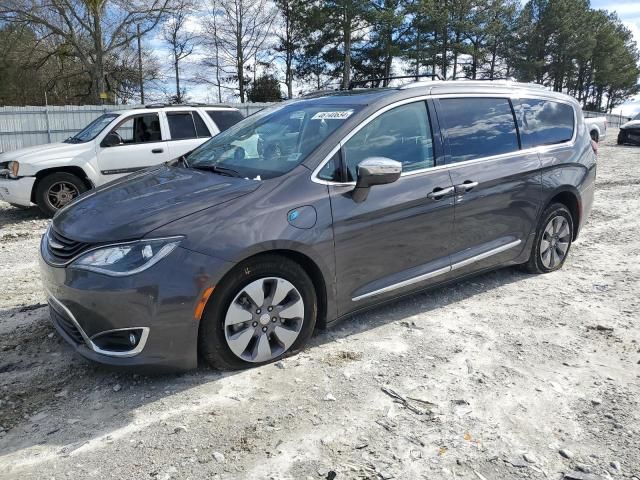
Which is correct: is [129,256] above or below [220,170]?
below

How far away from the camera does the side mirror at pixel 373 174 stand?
352cm

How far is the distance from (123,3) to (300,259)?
30709 mm

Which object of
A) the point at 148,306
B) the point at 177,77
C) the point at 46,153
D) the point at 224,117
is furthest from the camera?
the point at 177,77

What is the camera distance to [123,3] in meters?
29.3

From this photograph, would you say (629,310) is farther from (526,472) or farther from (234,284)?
(234,284)

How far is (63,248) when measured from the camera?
3244 mm

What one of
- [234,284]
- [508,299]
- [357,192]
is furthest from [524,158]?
[234,284]

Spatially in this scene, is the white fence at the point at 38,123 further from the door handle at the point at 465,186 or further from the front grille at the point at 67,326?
the front grille at the point at 67,326

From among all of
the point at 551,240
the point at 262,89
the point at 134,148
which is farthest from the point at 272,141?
the point at 262,89

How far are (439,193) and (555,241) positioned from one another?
1878 millimetres

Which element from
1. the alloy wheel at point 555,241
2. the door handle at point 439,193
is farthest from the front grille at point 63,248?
the alloy wheel at point 555,241

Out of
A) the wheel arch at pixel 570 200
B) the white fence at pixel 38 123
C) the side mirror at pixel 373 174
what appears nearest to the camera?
the side mirror at pixel 373 174

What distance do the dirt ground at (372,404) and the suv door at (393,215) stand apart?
1.36 ft

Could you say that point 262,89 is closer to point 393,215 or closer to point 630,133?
point 630,133
